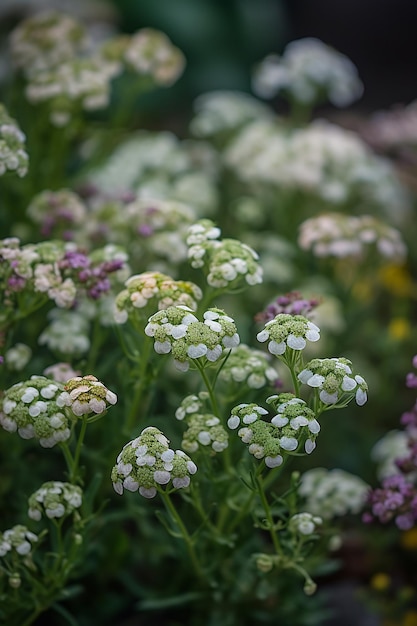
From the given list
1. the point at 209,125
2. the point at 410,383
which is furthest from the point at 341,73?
the point at 410,383

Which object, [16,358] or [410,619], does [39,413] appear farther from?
[410,619]

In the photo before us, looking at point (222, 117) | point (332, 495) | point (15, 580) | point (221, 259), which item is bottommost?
point (332, 495)

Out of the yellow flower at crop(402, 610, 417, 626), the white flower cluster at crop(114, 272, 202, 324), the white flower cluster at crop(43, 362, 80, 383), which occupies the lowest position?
the yellow flower at crop(402, 610, 417, 626)

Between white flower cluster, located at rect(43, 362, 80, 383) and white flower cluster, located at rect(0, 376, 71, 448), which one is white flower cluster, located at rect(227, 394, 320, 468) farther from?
white flower cluster, located at rect(43, 362, 80, 383)

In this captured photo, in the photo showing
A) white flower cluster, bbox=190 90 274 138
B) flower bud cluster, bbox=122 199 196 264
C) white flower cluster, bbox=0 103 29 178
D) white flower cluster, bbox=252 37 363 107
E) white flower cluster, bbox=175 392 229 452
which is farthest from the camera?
white flower cluster, bbox=190 90 274 138

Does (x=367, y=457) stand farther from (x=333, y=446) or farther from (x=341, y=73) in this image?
(x=341, y=73)

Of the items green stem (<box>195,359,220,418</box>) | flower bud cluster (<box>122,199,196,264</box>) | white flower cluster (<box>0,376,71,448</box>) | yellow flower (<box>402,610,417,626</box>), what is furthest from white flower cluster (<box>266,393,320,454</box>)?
yellow flower (<box>402,610,417,626</box>)

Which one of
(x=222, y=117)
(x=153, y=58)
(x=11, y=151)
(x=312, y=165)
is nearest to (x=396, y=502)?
(x=11, y=151)
